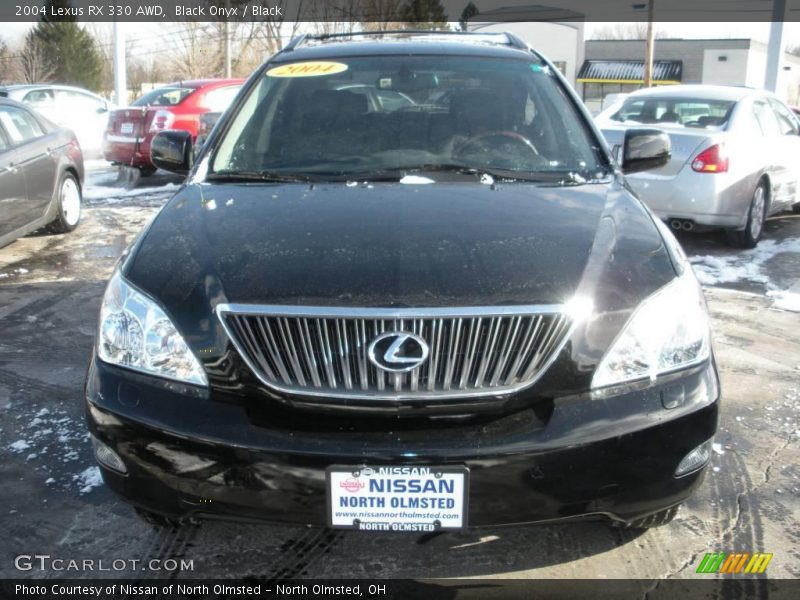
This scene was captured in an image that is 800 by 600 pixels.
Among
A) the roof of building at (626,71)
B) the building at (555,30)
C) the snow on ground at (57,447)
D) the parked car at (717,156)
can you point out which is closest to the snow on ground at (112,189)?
the parked car at (717,156)

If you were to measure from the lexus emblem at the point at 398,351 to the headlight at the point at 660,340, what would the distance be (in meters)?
0.49

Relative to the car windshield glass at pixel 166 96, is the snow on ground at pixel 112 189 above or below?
below

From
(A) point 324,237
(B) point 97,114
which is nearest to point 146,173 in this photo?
(B) point 97,114

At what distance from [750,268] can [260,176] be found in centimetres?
524

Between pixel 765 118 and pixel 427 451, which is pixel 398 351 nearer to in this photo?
pixel 427 451

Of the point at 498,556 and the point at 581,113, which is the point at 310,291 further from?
the point at 581,113

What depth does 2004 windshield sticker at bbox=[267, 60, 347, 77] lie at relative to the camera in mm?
3768

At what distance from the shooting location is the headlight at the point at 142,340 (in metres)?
2.27

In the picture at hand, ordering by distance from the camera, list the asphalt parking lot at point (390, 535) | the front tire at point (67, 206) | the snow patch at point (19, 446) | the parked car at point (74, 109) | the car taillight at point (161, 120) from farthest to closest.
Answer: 1. the parked car at point (74, 109)
2. the car taillight at point (161, 120)
3. the front tire at point (67, 206)
4. the snow patch at point (19, 446)
5. the asphalt parking lot at point (390, 535)

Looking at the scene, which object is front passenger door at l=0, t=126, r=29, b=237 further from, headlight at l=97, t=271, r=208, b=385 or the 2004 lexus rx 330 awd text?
headlight at l=97, t=271, r=208, b=385

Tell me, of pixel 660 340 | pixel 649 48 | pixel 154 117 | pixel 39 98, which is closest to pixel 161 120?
pixel 154 117

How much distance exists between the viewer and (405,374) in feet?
7.03

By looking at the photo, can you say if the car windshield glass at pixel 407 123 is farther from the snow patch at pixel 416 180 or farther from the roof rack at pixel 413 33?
the roof rack at pixel 413 33

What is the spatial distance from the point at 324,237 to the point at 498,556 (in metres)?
1.20
